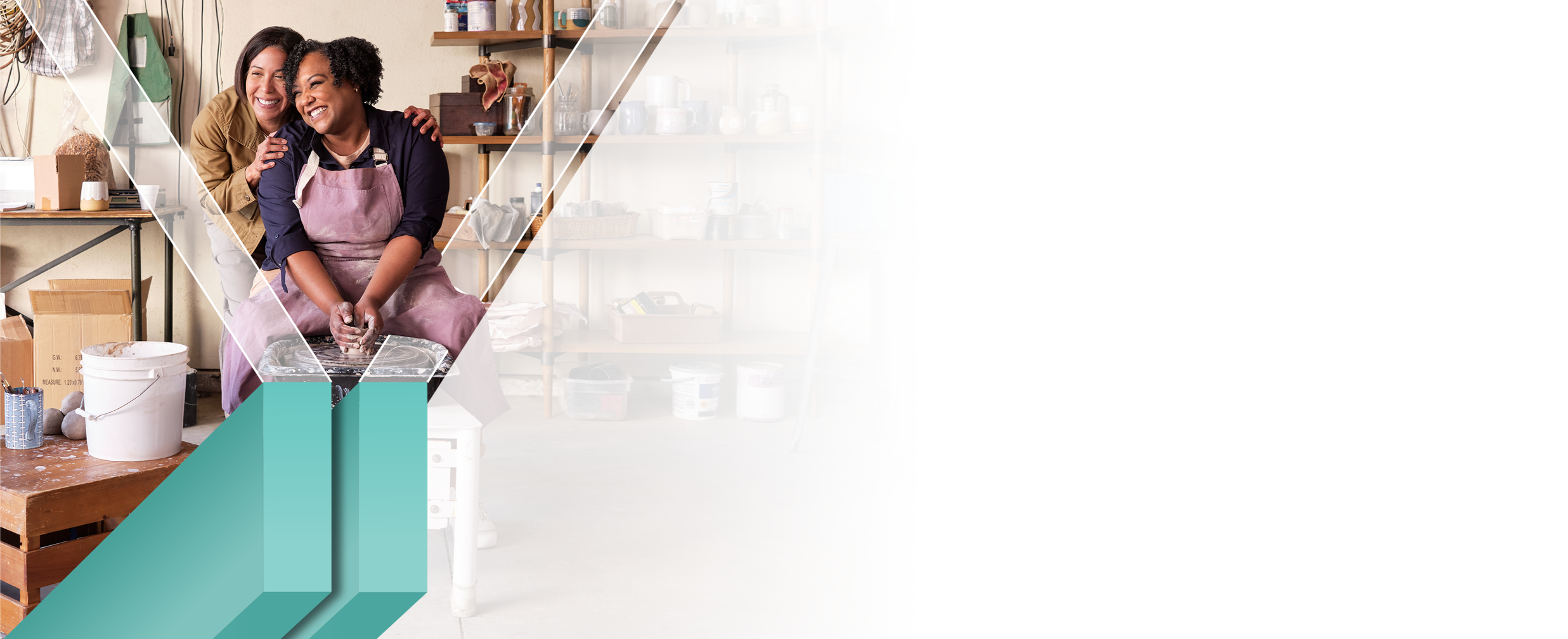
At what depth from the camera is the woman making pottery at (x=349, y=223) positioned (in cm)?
58

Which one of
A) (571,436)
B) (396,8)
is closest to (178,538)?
(571,436)

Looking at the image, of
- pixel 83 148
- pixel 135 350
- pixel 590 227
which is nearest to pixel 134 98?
pixel 135 350

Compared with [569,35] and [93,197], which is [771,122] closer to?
[569,35]

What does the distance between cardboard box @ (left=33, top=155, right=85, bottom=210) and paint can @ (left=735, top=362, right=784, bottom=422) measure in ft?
6.22

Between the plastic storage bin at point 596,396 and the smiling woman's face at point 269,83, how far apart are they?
80.5 inches

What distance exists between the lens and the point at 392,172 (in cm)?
121

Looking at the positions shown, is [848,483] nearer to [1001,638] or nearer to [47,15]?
[1001,638]

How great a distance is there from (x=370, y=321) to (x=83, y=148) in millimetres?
2742

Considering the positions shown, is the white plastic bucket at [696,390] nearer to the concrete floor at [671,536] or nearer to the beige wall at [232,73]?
the concrete floor at [671,536]

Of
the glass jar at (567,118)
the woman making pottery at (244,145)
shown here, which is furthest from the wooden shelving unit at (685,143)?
the glass jar at (567,118)

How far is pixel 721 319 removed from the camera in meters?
3.28

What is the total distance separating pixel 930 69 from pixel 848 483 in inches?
39.5

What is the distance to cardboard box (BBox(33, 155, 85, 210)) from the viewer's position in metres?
2.78

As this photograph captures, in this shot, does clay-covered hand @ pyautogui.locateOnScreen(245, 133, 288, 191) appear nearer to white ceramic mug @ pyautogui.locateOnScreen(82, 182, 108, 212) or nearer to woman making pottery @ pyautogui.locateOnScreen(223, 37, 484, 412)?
woman making pottery @ pyautogui.locateOnScreen(223, 37, 484, 412)
